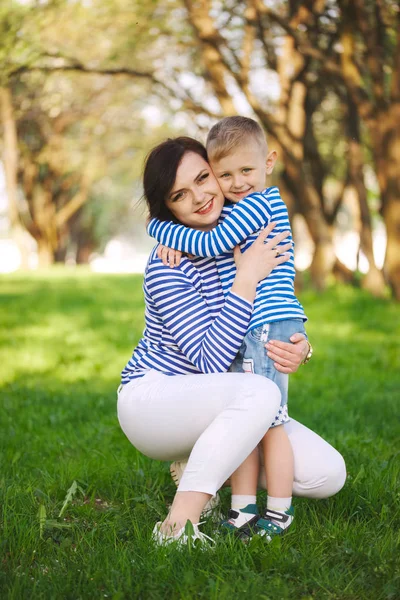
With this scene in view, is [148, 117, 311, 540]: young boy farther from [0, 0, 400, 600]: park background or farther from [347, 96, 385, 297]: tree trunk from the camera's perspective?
[347, 96, 385, 297]: tree trunk

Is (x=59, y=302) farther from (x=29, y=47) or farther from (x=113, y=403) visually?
(x=113, y=403)

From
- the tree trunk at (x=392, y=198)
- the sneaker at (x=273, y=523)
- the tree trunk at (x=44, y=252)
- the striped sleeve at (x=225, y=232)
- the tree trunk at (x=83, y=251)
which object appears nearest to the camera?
the sneaker at (x=273, y=523)

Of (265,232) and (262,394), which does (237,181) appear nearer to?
(265,232)

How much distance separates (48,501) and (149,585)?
1012 mm

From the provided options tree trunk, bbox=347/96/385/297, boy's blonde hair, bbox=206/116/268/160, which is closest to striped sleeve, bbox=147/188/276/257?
boy's blonde hair, bbox=206/116/268/160

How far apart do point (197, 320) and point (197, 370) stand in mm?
258

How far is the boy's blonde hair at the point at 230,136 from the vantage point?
3059 mm

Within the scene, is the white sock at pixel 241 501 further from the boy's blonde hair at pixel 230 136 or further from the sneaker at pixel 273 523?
the boy's blonde hair at pixel 230 136

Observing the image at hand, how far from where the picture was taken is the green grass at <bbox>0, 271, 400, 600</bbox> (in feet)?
7.88

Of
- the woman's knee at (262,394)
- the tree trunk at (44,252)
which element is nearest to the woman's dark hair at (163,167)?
the woman's knee at (262,394)

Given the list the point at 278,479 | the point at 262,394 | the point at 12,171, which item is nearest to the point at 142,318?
the point at 278,479

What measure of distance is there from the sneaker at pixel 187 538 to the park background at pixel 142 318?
0.06 metres

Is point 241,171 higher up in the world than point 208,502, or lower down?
higher up

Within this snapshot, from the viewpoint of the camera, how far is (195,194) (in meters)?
3.02
